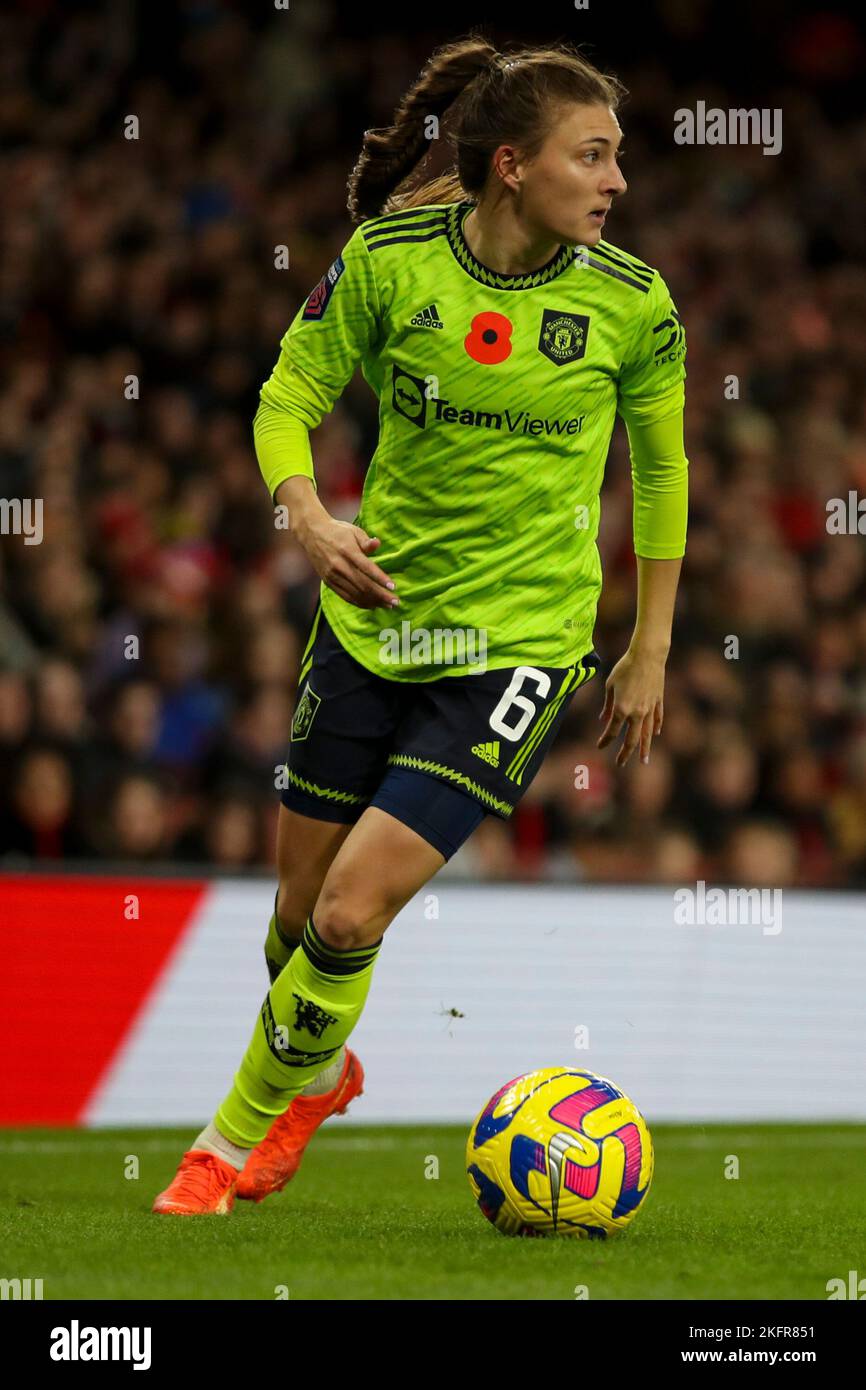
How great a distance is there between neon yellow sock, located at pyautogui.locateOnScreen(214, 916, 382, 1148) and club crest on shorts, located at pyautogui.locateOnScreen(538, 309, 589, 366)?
1409 mm

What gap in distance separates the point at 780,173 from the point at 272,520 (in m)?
6.20

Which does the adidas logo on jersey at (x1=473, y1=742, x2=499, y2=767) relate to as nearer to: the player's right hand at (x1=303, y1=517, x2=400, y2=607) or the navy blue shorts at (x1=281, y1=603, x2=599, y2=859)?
the navy blue shorts at (x1=281, y1=603, x2=599, y2=859)

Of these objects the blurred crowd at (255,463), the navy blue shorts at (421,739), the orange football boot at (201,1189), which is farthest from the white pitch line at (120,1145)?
the navy blue shorts at (421,739)

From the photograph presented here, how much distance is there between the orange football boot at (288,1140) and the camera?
529cm

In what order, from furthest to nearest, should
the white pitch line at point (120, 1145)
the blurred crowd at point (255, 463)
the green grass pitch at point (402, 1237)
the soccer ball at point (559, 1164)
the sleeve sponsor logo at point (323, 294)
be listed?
the blurred crowd at point (255, 463), the white pitch line at point (120, 1145), the sleeve sponsor logo at point (323, 294), the soccer ball at point (559, 1164), the green grass pitch at point (402, 1237)

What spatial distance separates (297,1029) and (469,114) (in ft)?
7.05

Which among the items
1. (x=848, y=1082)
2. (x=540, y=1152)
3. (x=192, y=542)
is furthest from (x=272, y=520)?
(x=540, y=1152)

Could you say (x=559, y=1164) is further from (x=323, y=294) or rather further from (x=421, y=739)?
(x=323, y=294)

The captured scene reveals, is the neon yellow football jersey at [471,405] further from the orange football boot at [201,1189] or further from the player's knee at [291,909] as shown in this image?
the orange football boot at [201,1189]

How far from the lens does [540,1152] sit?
461 cm

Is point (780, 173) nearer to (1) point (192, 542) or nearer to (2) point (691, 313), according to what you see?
(2) point (691, 313)

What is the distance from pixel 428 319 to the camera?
4.78 metres

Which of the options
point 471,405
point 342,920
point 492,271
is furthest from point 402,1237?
point 492,271

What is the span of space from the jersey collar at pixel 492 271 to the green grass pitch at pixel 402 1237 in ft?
7.05
